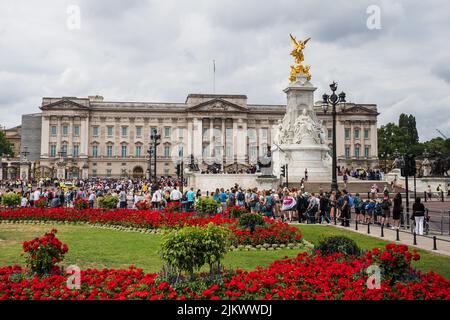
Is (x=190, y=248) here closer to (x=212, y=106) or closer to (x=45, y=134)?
(x=212, y=106)

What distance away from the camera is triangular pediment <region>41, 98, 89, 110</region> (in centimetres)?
8369

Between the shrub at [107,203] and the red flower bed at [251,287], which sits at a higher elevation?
the shrub at [107,203]

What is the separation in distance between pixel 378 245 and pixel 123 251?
23.1ft

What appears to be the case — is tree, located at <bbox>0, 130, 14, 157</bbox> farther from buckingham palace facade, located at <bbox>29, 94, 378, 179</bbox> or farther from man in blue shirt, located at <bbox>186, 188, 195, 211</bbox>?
man in blue shirt, located at <bbox>186, 188, 195, 211</bbox>

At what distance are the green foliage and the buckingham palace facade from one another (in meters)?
77.3

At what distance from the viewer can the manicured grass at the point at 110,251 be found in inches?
392

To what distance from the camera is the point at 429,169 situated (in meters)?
46.1

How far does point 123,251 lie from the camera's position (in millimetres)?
11594

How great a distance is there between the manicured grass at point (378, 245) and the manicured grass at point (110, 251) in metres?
1.87

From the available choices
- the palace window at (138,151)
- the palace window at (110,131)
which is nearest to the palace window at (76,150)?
the palace window at (110,131)

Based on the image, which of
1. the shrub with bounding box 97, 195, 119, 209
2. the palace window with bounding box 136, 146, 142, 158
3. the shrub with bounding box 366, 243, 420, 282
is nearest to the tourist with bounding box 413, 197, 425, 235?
the shrub with bounding box 366, 243, 420, 282

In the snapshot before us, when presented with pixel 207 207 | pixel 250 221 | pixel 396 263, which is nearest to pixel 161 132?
pixel 207 207

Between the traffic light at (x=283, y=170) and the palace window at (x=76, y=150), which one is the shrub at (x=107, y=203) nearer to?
the traffic light at (x=283, y=170)
